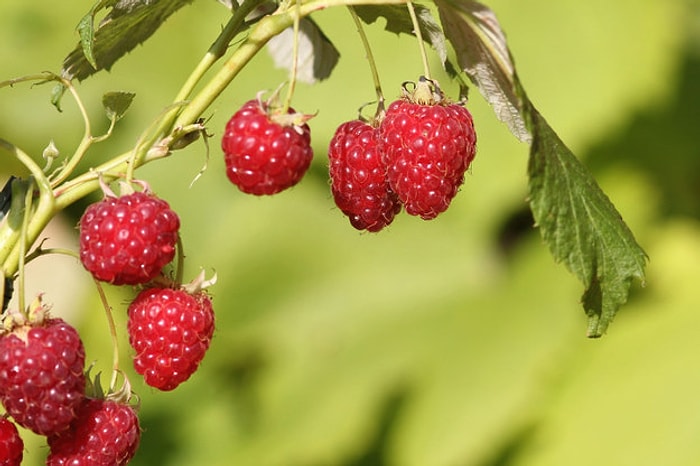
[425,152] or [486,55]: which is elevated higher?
[486,55]

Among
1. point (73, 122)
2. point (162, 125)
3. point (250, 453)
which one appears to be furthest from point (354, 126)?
point (73, 122)

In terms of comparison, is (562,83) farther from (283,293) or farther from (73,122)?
(73,122)

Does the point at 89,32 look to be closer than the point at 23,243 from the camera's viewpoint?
No

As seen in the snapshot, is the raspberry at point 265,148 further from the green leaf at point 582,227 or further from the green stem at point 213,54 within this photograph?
the green leaf at point 582,227

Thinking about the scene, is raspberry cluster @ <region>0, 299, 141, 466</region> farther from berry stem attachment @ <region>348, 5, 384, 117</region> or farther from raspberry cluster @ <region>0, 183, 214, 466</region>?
berry stem attachment @ <region>348, 5, 384, 117</region>

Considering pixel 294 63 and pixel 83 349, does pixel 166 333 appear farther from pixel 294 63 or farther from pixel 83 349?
pixel 294 63

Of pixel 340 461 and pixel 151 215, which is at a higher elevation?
pixel 151 215

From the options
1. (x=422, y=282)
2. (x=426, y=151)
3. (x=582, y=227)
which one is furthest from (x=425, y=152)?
(x=422, y=282)
